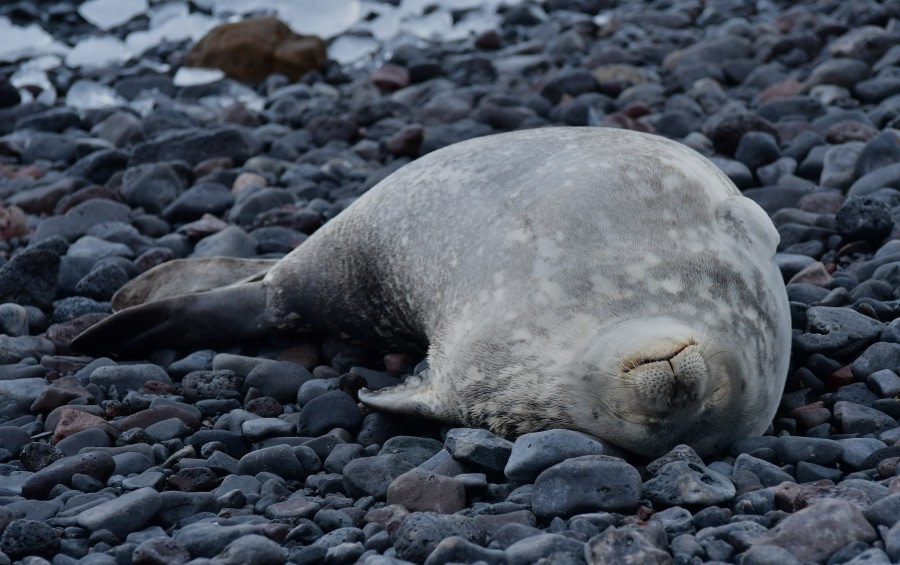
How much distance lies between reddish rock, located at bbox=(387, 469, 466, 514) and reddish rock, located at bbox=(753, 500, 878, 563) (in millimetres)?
837

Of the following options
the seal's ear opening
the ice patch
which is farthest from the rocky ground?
the ice patch

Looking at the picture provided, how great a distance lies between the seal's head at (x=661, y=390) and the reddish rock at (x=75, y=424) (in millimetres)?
1614

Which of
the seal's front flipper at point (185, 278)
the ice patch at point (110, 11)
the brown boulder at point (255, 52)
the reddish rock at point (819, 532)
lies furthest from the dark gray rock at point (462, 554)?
the ice patch at point (110, 11)

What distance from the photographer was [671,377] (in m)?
3.10

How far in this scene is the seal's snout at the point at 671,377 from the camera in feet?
10.2

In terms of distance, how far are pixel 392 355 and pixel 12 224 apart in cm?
269

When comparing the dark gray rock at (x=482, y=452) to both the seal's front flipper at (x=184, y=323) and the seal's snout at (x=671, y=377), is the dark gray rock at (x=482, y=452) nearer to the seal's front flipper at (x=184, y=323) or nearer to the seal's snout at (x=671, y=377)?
the seal's snout at (x=671, y=377)

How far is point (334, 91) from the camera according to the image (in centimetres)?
941

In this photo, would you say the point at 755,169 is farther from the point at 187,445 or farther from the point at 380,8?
the point at 380,8

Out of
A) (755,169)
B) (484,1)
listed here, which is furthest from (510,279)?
(484,1)

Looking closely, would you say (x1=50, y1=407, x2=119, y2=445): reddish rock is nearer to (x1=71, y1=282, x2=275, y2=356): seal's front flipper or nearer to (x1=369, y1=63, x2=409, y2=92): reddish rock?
(x1=71, y1=282, x2=275, y2=356): seal's front flipper

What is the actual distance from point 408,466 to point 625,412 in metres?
0.68

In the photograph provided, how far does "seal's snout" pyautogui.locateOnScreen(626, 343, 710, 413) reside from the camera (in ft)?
10.2

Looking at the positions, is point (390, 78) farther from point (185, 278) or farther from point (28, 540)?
point (28, 540)
